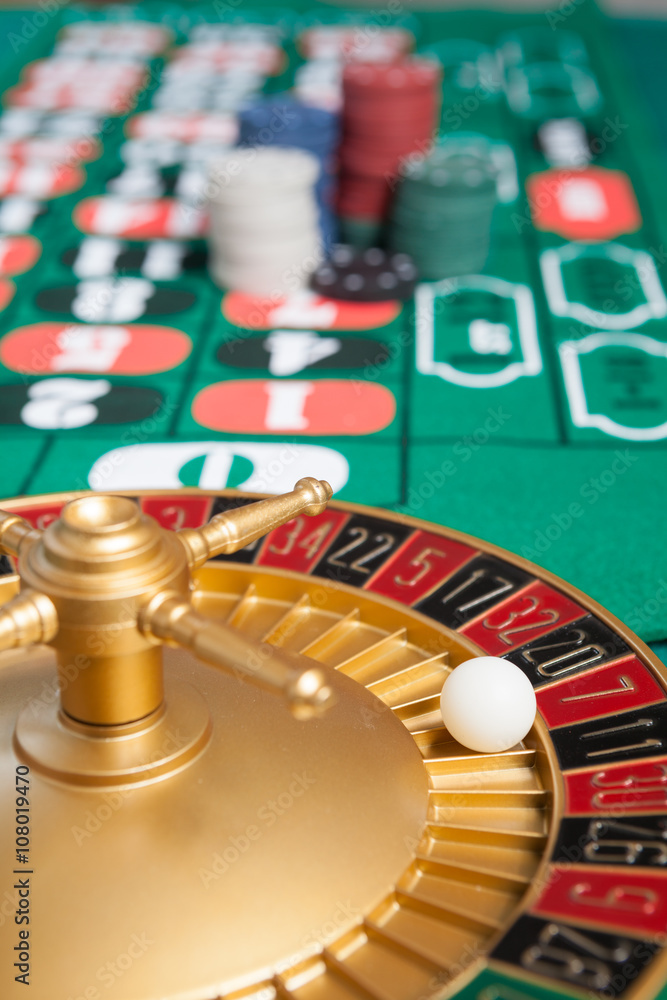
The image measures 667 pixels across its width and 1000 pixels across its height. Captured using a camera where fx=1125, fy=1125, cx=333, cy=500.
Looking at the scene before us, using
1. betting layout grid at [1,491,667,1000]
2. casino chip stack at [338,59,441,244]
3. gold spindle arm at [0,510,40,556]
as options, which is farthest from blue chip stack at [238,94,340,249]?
gold spindle arm at [0,510,40,556]

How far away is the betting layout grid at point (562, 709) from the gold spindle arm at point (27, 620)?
0.52 m

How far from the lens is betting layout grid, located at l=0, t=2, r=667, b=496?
2.50 meters

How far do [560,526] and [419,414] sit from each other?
59cm

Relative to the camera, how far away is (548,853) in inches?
47.4

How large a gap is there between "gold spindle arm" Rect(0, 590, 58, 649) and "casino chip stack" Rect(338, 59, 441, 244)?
281 centimetres

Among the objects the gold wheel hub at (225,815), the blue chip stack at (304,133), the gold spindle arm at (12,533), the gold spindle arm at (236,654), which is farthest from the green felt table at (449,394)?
the gold spindle arm at (236,654)

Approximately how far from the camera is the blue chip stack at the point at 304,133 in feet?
11.9

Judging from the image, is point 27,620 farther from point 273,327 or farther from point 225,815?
point 273,327

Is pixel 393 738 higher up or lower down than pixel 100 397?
higher up

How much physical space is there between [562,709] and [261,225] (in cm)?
215

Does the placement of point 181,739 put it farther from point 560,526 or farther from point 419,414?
point 419,414

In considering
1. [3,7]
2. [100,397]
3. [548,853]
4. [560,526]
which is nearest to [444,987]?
[548,853]

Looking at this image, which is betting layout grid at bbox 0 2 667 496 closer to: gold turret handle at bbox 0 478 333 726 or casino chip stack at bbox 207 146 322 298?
casino chip stack at bbox 207 146 322 298

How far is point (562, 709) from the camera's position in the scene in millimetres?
1470
